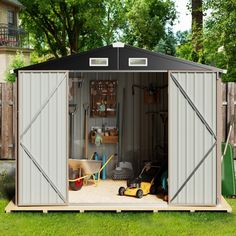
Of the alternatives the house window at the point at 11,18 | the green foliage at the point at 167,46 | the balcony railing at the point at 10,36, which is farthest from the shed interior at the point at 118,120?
the house window at the point at 11,18

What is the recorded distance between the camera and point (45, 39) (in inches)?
1626

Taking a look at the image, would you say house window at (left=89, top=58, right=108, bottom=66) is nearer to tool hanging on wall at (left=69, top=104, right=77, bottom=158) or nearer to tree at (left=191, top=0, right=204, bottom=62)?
tool hanging on wall at (left=69, top=104, right=77, bottom=158)

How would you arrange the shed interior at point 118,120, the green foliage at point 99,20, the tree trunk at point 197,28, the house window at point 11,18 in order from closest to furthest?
the shed interior at point 118,120 → the tree trunk at point 197,28 → the house window at point 11,18 → the green foliage at point 99,20

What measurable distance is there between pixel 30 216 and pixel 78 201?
89 cm

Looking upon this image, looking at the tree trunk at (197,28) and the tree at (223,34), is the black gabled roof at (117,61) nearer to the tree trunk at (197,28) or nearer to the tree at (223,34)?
the tree at (223,34)

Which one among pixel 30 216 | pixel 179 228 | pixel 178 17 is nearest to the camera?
pixel 179 228

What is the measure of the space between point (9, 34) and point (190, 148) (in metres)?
22.9

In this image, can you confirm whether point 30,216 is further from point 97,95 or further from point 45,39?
point 45,39

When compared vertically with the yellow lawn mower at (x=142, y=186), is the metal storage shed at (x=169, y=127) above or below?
→ above

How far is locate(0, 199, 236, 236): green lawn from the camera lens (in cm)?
867

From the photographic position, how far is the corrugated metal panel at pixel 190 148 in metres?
→ 9.79

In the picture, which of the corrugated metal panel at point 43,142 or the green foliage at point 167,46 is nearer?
the corrugated metal panel at point 43,142

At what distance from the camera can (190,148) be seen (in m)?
9.81

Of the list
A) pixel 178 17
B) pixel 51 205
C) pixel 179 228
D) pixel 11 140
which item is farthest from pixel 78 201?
pixel 178 17
